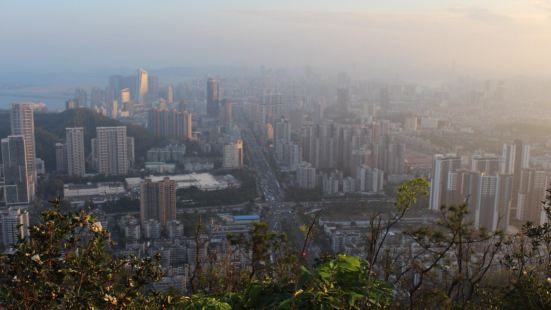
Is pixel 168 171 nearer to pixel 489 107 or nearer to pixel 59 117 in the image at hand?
pixel 59 117

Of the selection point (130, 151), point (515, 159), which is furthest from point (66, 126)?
point (515, 159)

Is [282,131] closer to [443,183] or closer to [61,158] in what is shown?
[61,158]

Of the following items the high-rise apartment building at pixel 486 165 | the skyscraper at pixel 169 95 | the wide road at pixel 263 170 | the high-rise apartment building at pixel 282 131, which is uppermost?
the skyscraper at pixel 169 95

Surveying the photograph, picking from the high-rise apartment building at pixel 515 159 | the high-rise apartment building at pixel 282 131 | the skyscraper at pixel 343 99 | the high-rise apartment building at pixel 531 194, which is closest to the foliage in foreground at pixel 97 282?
the high-rise apartment building at pixel 531 194

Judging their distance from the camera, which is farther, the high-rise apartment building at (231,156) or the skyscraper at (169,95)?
the skyscraper at (169,95)

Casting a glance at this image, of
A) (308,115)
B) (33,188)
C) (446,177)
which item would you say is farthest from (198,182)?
(308,115)

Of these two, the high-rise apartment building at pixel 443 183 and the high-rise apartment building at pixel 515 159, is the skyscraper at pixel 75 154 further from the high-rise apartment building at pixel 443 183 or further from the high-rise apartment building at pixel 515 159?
the high-rise apartment building at pixel 515 159
